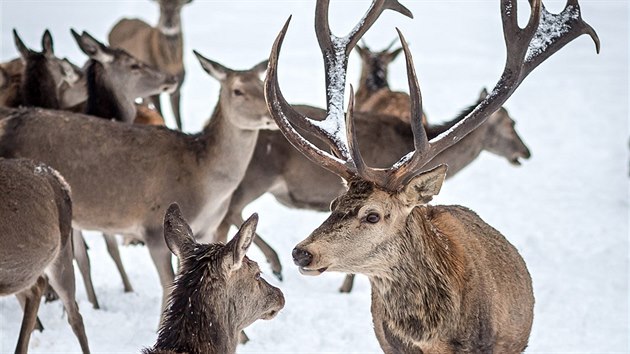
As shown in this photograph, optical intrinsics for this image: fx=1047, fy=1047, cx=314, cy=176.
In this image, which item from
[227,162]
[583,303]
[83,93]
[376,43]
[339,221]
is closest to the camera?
[339,221]

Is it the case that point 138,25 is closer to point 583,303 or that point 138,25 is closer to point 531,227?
point 531,227

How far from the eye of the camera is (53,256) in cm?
633

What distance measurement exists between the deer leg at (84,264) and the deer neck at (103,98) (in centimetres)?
166

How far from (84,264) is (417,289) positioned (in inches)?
148

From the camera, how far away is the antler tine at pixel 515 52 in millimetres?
5312

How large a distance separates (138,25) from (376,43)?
12.6 metres

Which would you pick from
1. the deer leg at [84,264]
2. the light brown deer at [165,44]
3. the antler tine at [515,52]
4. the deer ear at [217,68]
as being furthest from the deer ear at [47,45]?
the antler tine at [515,52]

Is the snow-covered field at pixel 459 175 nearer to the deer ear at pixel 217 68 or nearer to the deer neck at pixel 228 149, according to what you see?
the deer neck at pixel 228 149

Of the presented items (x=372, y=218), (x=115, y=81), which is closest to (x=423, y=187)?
(x=372, y=218)

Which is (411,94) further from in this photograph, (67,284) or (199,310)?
(67,284)

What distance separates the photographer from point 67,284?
263 inches

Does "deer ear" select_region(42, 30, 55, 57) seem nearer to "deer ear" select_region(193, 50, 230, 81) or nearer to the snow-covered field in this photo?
the snow-covered field

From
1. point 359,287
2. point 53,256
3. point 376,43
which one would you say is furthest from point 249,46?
point 53,256

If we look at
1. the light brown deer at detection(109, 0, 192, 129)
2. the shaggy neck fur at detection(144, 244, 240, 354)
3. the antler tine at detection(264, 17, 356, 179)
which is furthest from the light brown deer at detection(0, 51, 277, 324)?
the light brown deer at detection(109, 0, 192, 129)
